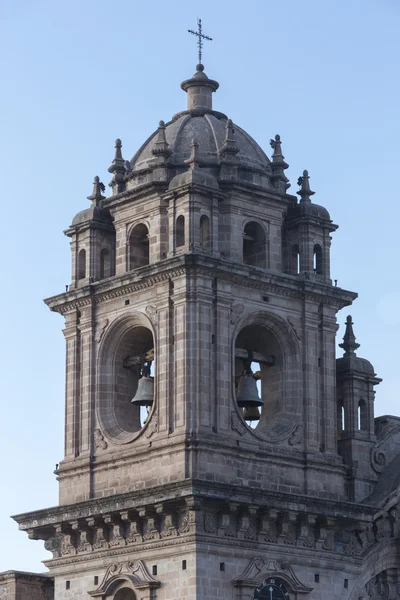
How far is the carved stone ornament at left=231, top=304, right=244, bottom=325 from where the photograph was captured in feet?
192

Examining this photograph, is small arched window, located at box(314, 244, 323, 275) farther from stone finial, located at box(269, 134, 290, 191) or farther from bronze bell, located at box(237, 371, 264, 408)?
bronze bell, located at box(237, 371, 264, 408)

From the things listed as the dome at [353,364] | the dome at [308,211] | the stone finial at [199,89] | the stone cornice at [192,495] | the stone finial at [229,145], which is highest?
the stone finial at [199,89]

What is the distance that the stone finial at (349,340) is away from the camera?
6266 centimetres

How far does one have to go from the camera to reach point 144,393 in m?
59.0

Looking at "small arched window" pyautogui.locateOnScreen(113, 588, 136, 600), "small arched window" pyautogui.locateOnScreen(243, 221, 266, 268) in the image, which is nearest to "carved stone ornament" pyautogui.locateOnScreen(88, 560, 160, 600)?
"small arched window" pyautogui.locateOnScreen(113, 588, 136, 600)

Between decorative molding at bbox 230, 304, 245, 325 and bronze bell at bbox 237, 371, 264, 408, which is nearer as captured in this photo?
decorative molding at bbox 230, 304, 245, 325

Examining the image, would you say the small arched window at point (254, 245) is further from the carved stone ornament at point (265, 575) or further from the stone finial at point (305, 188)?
the carved stone ornament at point (265, 575)

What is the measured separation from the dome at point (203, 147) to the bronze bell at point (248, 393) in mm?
6182

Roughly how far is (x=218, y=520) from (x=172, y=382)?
169 inches

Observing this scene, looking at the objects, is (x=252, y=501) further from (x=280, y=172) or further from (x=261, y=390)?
(x=280, y=172)

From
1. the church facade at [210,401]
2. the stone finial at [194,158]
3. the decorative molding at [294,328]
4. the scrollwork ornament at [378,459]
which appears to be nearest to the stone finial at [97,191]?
the church facade at [210,401]

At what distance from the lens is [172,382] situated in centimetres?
5731

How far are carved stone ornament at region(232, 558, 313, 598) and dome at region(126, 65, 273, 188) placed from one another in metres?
11.9

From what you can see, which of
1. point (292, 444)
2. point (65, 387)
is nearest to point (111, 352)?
point (65, 387)
